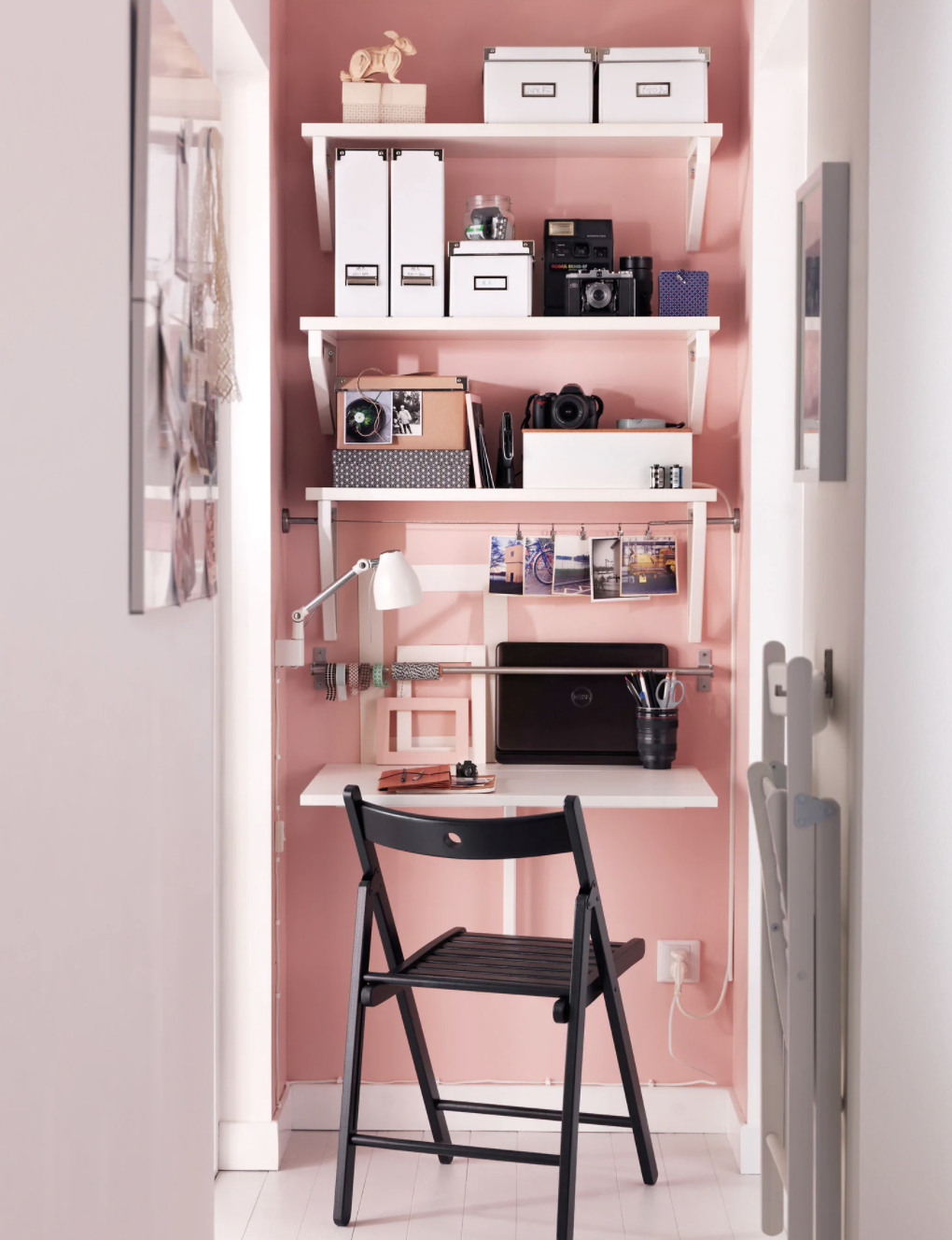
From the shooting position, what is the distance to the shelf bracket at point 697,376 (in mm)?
2629

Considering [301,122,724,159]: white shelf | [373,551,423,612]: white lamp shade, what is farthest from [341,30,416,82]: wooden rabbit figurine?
[373,551,423,612]: white lamp shade

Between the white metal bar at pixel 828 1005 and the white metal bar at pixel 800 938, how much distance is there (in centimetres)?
1

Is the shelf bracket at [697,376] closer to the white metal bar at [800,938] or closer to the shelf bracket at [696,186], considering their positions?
the shelf bracket at [696,186]

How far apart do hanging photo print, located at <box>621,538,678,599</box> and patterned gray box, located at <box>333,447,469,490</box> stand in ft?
1.47

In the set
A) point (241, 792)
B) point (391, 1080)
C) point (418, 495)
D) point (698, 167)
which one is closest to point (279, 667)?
point (241, 792)

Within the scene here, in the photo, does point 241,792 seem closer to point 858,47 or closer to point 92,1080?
point 92,1080

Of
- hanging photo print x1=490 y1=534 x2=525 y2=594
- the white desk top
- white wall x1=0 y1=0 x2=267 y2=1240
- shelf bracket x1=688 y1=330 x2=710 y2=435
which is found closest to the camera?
white wall x1=0 y1=0 x2=267 y2=1240

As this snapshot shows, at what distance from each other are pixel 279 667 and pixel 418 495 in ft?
1.66

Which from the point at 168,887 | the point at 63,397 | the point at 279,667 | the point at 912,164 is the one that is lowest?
the point at 168,887

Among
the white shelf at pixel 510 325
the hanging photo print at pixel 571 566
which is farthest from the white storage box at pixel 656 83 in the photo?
the hanging photo print at pixel 571 566

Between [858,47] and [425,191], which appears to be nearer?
[858,47]

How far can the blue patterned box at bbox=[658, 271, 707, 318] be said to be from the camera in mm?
2662

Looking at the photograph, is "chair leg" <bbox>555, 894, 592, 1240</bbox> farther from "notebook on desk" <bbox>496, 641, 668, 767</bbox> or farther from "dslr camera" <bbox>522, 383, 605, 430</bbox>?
"dslr camera" <bbox>522, 383, 605, 430</bbox>

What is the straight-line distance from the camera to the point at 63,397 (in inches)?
48.2
